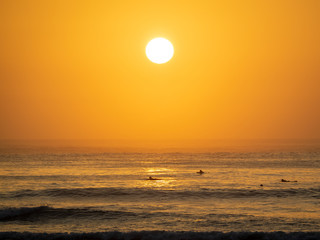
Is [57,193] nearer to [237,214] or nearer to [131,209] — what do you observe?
[131,209]

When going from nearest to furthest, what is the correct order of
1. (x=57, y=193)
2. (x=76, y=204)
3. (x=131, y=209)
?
(x=131, y=209)
(x=76, y=204)
(x=57, y=193)

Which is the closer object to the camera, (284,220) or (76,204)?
(284,220)

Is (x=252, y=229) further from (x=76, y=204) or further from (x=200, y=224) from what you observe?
(x=76, y=204)

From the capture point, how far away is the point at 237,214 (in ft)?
114

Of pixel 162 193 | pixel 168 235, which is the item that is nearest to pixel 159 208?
pixel 162 193

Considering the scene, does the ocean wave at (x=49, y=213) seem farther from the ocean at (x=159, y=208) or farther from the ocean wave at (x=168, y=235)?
the ocean wave at (x=168, y=235)

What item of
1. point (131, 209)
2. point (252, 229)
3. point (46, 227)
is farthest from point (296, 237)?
point (46, 227)

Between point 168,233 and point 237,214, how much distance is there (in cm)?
989

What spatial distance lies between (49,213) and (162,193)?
1609 cm

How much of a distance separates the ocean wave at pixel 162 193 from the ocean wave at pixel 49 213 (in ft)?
26.1

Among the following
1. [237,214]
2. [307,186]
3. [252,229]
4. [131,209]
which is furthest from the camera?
[307,186]

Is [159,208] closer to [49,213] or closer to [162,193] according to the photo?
[162,193]

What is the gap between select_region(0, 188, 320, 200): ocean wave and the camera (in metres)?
44.7

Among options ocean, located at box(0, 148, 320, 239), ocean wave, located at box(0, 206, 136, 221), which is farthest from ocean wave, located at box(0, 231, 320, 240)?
ocean wave, located at box(0, 206, 136, 221)
